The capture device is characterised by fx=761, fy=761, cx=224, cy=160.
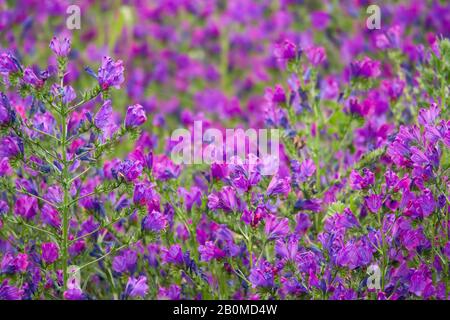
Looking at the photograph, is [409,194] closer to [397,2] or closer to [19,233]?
[19,233]

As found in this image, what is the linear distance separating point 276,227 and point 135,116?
60 centimetres

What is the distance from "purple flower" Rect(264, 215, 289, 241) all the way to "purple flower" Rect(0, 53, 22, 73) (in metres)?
0.97

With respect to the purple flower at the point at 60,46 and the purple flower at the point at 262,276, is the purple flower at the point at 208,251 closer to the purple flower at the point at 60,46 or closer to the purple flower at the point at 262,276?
the purple flower at the point at 262,276

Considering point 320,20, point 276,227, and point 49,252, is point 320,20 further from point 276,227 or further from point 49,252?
point 49,252

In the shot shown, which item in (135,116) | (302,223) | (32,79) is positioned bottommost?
(302,223)

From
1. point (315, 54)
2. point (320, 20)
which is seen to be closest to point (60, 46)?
point (315, 54)

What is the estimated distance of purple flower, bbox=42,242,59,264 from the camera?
8.46 feet

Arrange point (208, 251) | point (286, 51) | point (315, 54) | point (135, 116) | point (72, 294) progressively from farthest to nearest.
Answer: point (315, 54) < point (286, 51) < point (208, 251) < point (135, 116) < point (72, 294)

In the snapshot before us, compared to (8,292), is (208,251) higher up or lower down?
higher up

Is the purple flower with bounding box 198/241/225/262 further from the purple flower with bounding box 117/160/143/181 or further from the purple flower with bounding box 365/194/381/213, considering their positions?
the purple flower with bounding box 365/194/381/213

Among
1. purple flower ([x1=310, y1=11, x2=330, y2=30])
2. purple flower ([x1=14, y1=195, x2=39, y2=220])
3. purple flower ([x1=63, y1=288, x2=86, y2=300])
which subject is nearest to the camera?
purple flower ([x1=63, y1=288, x2=86, y2=300])

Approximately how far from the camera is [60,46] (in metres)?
2.52

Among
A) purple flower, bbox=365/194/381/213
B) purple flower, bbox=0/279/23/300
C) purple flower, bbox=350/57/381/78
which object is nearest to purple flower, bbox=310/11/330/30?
purple flower, bbox=350/57/381/78

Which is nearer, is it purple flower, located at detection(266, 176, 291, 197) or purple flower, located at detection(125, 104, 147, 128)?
purple flower, located at detection(125, 104, 147, 128)
